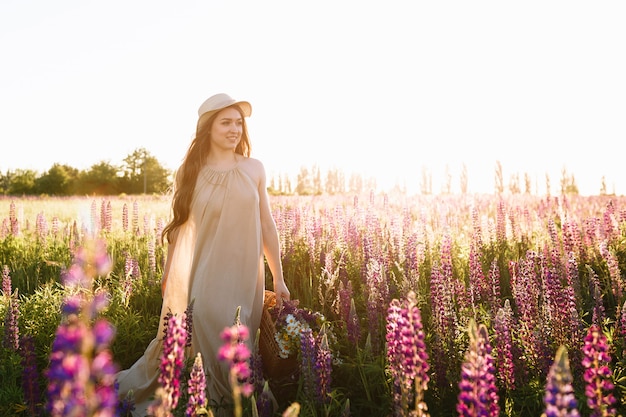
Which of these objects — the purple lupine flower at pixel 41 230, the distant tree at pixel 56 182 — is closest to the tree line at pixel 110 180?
the distant tree at pixel 56 182

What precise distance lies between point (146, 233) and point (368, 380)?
215 inches

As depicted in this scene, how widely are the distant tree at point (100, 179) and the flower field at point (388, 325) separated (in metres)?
62.0

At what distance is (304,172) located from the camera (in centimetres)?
6738

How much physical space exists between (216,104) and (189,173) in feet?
2.08

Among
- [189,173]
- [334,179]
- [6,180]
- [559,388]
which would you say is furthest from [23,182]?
[559,388]

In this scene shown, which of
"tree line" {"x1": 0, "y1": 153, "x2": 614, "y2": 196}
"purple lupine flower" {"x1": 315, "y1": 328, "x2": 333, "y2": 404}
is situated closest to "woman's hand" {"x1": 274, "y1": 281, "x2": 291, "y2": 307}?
"purple lupine flower" {"x1": 315, "y1": 328, "x2": 333, "y2": 404}

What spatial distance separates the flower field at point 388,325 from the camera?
5.02 ft

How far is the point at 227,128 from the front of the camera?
392 centimetres

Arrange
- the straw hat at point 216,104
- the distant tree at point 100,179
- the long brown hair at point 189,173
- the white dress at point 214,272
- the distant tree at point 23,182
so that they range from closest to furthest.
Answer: the white dress at point 214,272
the straw hat at point 216,104
the long brown hair at point 189,173
the distant tree at point 100,179
the distant tree at point 23,182

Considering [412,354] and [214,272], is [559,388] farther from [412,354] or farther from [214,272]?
[214,272]

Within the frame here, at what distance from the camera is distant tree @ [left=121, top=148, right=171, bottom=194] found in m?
67.4

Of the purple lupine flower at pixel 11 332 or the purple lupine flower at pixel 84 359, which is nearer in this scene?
the purple lupine flower at pixel 84 359

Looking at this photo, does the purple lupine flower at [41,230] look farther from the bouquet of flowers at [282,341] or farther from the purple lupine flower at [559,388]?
the purple lupine flower at [559,388]

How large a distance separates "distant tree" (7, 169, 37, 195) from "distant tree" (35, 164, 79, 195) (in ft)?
4.56
